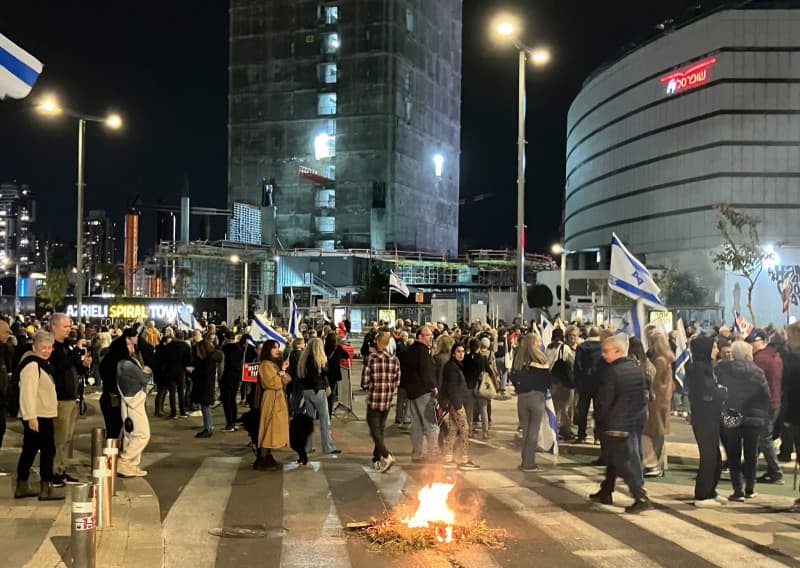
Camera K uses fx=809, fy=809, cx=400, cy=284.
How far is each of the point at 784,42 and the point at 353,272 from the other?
43.2 m

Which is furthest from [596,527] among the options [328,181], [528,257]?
[528,257]

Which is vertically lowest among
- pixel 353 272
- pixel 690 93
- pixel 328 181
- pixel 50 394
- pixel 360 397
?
pixel 360 397

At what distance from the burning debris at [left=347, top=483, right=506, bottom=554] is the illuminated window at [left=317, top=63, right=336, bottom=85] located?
6830 cm

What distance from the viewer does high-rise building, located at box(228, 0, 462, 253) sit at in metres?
70.0

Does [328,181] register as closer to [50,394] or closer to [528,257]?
[528,257]

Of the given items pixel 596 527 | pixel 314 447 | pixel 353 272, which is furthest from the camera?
pixel 353 272

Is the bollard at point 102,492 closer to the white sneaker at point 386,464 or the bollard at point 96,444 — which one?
the bollard at point 96,444

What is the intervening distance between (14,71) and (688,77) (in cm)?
7681

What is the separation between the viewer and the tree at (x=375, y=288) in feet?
184

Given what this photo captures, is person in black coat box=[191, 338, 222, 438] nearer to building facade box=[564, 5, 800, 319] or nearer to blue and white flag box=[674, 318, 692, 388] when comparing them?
blue and white flag box=[674, 318, 692, 388]

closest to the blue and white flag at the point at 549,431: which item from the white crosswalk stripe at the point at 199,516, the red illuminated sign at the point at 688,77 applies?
the white crosswalk stripe at the point at 199,516

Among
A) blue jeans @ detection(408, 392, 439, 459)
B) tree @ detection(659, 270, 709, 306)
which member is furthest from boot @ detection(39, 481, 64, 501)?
tree @ detection(659, 270, 709, 306)

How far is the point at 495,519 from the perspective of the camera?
8.24 meters

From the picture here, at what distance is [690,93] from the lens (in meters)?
75.1
